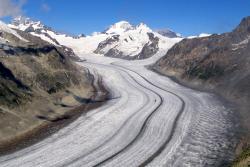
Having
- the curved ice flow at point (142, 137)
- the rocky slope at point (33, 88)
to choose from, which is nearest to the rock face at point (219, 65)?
the curved ice flow at point (142, 137)

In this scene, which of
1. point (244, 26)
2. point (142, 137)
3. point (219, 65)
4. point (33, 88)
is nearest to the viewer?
point (142, 137)

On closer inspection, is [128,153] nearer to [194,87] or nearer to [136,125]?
[136,125]

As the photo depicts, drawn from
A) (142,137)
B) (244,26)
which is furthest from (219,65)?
(142,137)

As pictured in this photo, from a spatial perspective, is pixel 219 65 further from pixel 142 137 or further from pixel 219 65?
pixel 142 137

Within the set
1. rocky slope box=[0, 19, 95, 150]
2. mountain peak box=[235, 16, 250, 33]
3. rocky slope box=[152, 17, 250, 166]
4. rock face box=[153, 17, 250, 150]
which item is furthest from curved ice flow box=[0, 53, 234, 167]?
mountain peak box=[235, 16, 250, 33]

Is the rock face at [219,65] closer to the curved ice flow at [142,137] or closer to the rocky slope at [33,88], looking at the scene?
the curved ice flow at [142,137]

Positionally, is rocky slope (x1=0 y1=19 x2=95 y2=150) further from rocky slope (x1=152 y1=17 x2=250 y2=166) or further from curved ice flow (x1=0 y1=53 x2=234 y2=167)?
rocky slope (x1=152 y1=17 x2=250 y2=166)
